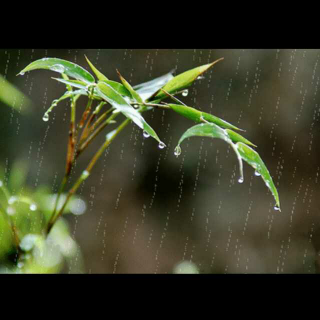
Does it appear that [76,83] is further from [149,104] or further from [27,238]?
[27,238]

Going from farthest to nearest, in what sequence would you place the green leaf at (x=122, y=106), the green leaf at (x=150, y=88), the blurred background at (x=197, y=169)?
the blurred background at (x=197, y=169), the green leaf at (x=150, y=88), the green leaf at (x=122, y=106)

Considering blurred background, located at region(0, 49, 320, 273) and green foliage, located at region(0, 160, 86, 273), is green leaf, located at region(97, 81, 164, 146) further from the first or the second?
blurred background, located at region(0, 49, 320, 273)

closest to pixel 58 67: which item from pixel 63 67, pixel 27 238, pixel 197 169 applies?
pixel 63 67

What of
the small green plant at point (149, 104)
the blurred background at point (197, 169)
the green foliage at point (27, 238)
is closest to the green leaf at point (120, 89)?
the small green plant at point (149, 104)

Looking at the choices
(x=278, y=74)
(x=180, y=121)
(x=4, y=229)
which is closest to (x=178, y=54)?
(x=180, y=121)

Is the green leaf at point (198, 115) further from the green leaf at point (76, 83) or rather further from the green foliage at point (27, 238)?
the green foliage at point (27, 238)

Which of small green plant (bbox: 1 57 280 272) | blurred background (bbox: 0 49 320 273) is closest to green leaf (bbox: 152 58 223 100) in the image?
small green plant (bbox: 1 57 280 272)
